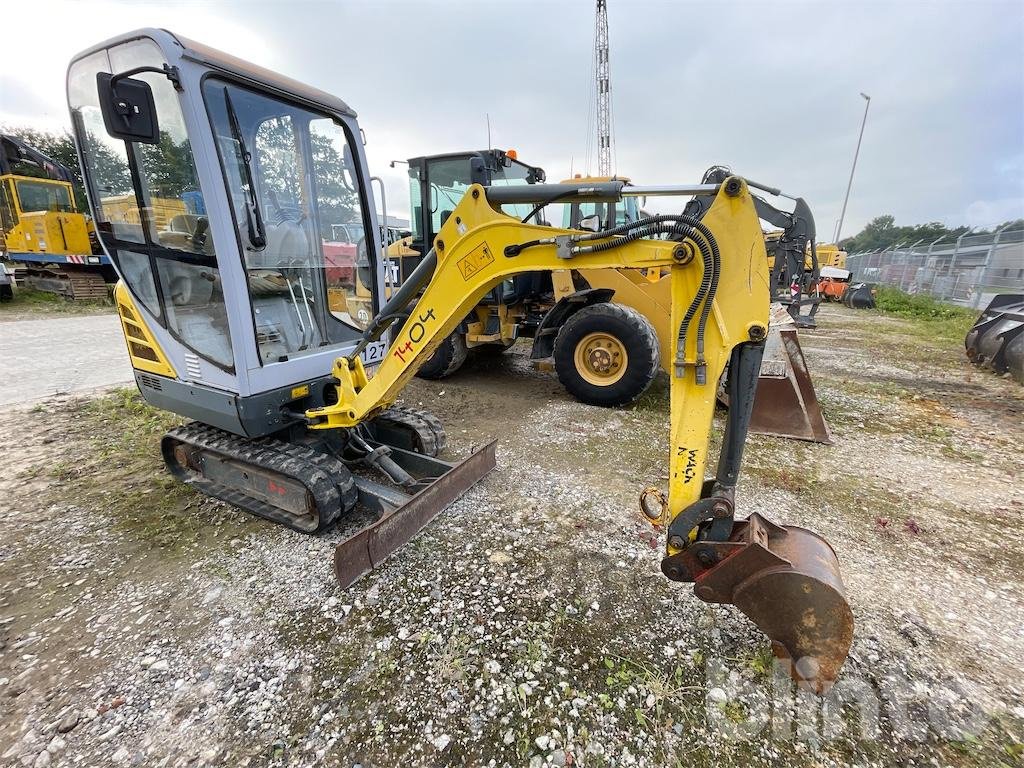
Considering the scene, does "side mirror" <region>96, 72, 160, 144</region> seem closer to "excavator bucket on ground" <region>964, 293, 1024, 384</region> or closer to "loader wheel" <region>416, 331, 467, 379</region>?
"loader wheel" <region>416, 331, 467, 379</region>

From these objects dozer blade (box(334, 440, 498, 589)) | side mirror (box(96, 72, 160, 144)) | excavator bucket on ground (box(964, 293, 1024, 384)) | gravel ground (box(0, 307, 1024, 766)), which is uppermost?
side mirror (box(96, 72, 160, 144))

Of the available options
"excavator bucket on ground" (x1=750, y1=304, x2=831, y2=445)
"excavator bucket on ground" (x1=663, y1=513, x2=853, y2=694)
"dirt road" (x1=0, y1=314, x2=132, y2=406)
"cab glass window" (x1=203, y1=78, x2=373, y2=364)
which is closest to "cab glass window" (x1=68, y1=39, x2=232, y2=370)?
"cab glass window" (x1=203, y1=78, x2=373, y2=364)

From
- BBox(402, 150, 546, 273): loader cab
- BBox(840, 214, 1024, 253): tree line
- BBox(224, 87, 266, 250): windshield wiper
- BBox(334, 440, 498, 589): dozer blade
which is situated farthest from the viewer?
BBox(840, 214, 1024, 253): tree line

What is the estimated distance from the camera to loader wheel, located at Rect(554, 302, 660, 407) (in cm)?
510

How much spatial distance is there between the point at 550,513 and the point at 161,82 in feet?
11.1

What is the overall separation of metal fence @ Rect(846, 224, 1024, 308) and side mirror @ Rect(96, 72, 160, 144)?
54.3 ft

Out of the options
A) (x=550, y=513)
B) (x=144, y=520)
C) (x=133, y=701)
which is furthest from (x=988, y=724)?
(x=144, y=520)

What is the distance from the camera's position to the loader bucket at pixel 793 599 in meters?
1.86

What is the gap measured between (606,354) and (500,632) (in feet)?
11.8

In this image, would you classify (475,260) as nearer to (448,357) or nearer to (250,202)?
(250,202)

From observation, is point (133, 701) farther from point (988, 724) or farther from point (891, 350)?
point (891, 350)

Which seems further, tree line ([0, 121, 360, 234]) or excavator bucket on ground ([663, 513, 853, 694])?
tree line ([0, 121, 360, 234])

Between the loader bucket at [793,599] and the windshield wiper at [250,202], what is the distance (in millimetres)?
3031

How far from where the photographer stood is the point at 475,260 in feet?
8.36
